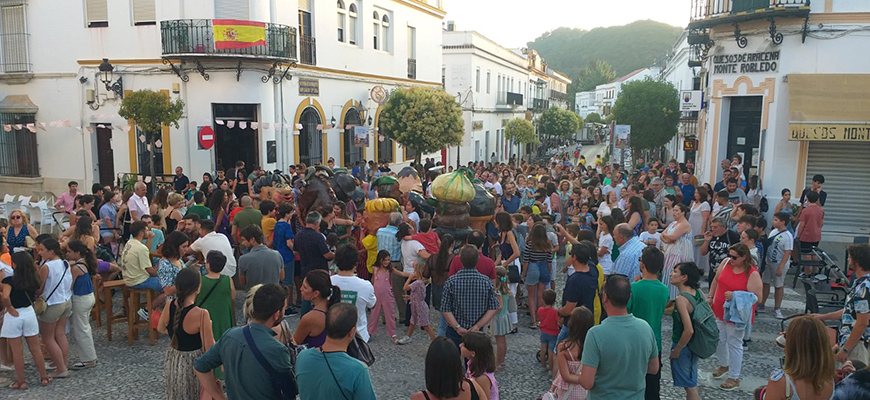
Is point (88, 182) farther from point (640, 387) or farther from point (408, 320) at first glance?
point (640, 387)

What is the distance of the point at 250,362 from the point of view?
386cm

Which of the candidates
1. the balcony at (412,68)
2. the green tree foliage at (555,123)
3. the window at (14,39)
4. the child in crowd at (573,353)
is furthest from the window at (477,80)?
the child in crowd at (573,353)

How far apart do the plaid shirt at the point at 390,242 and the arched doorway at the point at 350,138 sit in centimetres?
1470

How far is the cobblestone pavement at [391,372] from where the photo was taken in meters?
6.43

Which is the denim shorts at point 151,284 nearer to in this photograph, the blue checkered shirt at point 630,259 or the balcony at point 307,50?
the blue checkered shirt at point 630,259

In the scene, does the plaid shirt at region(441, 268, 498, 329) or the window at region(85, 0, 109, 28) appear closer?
the plaid shirt at region(441, 268, 498, 329)

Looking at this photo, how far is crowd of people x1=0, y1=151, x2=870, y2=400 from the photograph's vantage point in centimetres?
393

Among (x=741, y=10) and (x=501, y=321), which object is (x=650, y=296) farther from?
(x=741, y=10)

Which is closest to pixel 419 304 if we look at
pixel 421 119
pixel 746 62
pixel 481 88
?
pixel 746 62

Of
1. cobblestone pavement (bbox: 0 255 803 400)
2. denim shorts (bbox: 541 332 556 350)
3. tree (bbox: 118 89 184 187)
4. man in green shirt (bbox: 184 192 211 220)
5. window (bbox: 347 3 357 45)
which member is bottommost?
cobblestone pavement (bbox: 0 255 803 400)

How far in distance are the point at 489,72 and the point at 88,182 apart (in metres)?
25.3

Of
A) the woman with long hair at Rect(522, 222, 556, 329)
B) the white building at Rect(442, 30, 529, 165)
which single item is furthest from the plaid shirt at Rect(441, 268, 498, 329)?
the white building at Rect(442, 30, 529, 165)

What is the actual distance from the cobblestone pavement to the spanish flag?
9800 millimetres

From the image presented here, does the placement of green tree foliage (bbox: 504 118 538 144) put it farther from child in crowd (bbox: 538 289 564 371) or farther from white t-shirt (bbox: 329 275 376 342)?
white t-shirt (bbox: 329 275 376 342)
